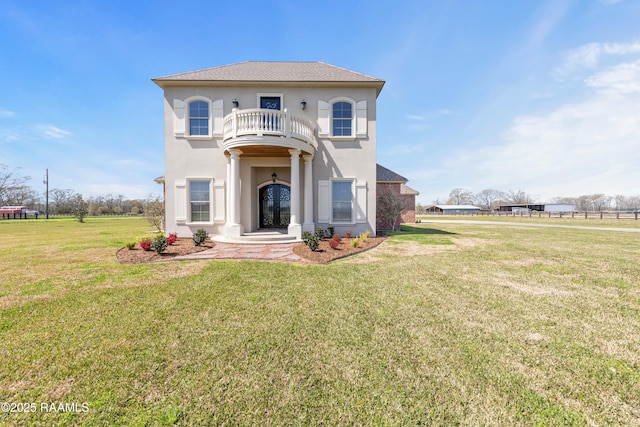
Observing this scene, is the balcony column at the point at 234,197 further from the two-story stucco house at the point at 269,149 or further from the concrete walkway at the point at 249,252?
the concrete walkway at the point at 249,252

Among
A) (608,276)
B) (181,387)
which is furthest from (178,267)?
(608,276)

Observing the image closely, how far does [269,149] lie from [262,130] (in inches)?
38.5

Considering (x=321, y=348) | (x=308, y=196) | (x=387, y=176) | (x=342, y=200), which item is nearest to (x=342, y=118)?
(x=342, y=200)

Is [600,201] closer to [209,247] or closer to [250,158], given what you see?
[250,158]

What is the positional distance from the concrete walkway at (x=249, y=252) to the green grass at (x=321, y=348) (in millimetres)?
1746

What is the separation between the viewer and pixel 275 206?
41.6 ft

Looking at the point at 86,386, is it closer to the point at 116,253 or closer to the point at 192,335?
the point at 192,335

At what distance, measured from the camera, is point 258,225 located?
40.8 ft

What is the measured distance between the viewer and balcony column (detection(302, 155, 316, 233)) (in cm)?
1027

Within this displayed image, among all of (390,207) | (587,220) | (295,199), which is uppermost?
(295,199)

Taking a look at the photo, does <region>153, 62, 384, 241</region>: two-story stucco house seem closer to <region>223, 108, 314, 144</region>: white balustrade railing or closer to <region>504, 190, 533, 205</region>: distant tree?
<region>223, 108, 314, 144</region>: white balustrade railing

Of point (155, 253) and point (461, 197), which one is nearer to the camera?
point (155, 253)

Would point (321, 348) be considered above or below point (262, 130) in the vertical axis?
below

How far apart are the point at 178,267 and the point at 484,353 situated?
6.48 m
